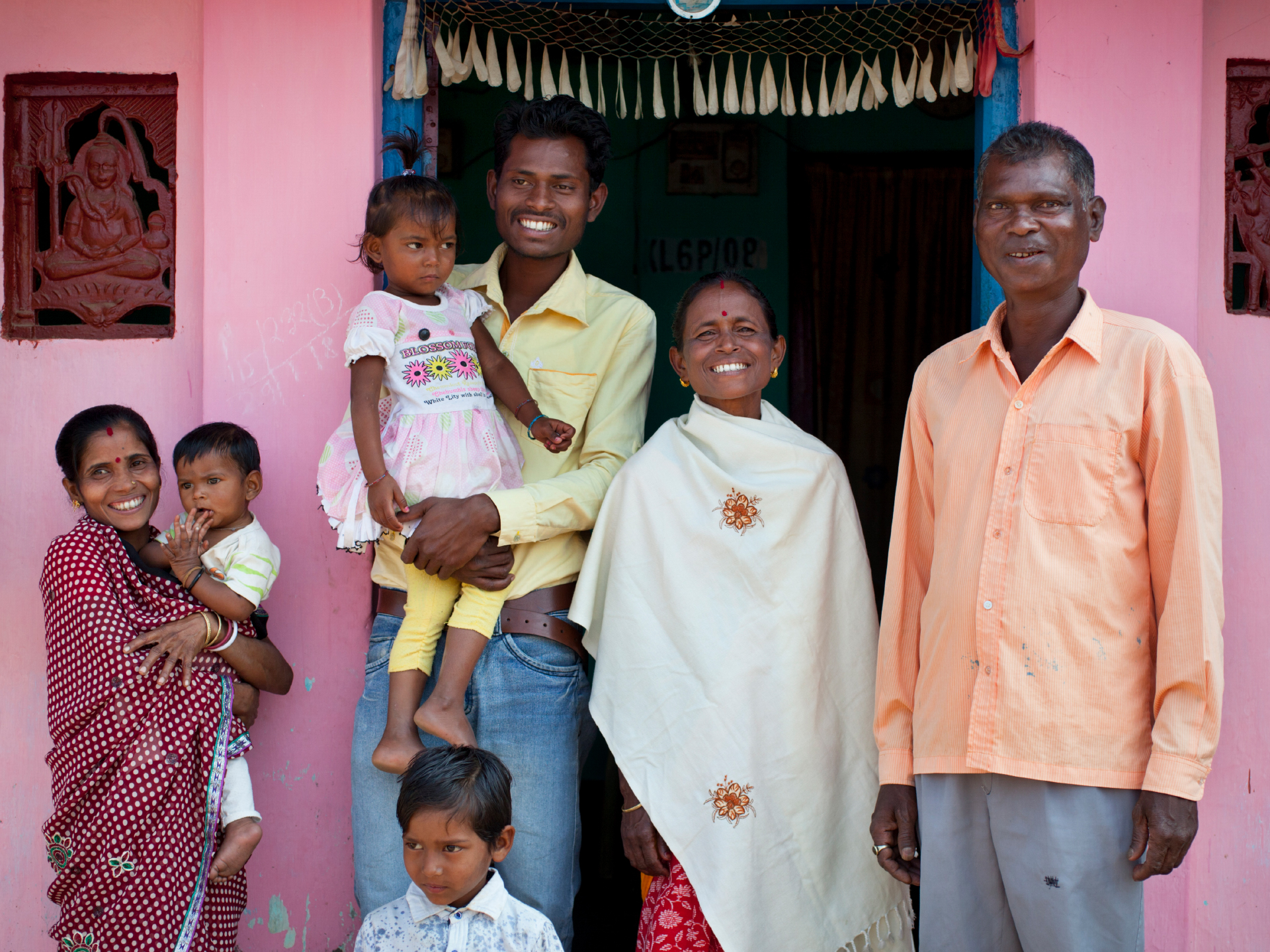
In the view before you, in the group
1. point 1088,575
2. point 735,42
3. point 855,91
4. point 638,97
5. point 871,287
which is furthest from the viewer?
point 871,287

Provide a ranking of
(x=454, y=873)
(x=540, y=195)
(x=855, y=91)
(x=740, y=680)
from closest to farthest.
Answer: (x=454, y=873), (x=740, y=680), (x=540, y=195), (x=855, y=91)

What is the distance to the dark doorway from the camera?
17.9ft

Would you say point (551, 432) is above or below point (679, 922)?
above

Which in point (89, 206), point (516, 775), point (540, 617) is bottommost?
point (516, 775)

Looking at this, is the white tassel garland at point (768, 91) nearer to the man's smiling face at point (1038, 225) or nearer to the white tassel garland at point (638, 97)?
the white tassel garland at point (638, 97)

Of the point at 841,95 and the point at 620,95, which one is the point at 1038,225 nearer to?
the point at 841,95

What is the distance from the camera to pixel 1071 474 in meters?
2.11

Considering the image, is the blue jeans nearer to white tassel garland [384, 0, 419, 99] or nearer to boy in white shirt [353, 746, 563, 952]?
boy in white shirt [353, 746, 563, 952]

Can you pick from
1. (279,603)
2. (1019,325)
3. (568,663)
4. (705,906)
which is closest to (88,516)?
(279,603)

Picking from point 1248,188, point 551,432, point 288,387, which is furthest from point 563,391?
point 1248,188

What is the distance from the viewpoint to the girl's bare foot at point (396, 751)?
2.52 m

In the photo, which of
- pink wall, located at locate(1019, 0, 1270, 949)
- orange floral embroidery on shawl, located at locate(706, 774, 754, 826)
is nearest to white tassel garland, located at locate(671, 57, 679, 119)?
pink wall, located at locate(1019, 0, 1270, 949)

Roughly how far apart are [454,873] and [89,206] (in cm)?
225

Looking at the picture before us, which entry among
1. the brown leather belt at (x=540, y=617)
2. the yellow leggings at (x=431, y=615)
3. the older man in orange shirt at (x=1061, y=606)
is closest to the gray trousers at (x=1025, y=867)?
the older man in orange shirt at (x=1061, y=606)
